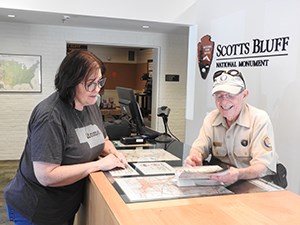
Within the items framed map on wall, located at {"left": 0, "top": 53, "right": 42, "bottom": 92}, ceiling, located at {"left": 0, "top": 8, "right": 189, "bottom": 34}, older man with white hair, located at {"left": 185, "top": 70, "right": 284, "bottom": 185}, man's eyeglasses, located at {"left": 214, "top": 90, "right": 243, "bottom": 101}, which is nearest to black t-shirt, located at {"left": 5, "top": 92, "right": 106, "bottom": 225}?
older man with white hair, located at {"left": 185, "top": 70, "right": 284, "bottom": 185}

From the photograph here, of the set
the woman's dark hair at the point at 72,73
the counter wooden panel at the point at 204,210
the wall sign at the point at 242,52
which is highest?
the wall sign at the point at 242,52

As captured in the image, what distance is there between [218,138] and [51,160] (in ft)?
3.60

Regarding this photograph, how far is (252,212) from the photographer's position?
121cm

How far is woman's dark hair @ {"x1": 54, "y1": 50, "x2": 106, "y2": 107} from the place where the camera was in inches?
62.1

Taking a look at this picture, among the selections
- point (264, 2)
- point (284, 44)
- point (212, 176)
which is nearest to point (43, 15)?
point (264, 2)

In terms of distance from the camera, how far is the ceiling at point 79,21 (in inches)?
190

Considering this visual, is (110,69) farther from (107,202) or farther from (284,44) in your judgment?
(107,202)

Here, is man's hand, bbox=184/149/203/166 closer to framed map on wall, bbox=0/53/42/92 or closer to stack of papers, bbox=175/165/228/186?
stack of papers, bbox=175/165/228/186

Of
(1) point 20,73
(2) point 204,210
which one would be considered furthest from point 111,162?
(1) point 20,73

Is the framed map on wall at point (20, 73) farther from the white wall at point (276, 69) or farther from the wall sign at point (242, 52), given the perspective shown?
the white wall at point (276, 69)

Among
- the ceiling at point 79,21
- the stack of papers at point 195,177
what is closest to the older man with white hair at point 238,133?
the stack of papers at point 195,177

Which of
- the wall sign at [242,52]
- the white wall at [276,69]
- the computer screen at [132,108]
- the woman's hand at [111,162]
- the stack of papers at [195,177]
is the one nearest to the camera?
the stack of papers at [195,177]

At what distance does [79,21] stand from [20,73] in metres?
1.52

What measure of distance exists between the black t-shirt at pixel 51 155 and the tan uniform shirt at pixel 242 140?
804mm
